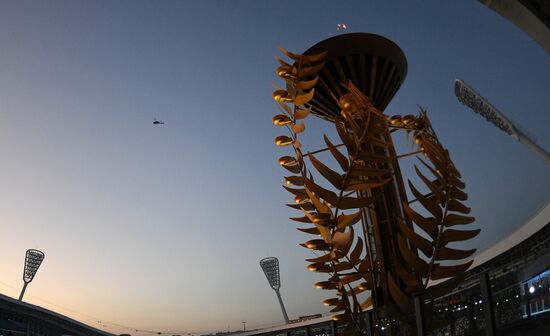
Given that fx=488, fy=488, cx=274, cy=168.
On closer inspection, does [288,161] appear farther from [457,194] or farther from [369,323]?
[369,323]

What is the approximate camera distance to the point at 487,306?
6648 millimetres

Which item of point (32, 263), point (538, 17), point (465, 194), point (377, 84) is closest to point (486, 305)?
point (465, 194)

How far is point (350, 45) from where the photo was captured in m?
14.3

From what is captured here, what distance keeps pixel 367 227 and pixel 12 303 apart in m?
71.9

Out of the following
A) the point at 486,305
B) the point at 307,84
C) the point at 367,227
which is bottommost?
the point at 486,305

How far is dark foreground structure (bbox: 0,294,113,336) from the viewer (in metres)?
72.2

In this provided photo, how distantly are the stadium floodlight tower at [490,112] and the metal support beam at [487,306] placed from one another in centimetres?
3762

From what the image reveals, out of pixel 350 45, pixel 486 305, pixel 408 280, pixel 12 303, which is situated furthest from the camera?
pixel 12 303

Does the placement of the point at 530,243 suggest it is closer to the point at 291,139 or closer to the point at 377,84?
the point at 377,84

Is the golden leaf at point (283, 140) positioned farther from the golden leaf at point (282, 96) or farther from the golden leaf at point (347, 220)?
the golden leaf at point (347, 220)

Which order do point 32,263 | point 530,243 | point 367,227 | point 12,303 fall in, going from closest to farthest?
point 367,227 → point 530,243 → point 12,303 → point 32,263

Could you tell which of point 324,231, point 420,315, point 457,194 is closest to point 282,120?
point 324,231

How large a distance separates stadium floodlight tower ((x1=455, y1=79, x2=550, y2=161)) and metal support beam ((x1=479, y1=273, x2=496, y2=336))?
37617mm

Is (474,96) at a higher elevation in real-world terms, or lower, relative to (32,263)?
higher
